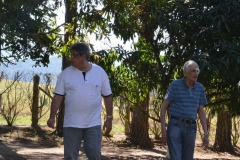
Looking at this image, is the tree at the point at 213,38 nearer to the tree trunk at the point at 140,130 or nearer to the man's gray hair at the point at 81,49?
the man's gray hair at the point at 81,49

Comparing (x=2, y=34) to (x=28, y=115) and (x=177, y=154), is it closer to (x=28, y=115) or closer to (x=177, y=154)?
(x=177, y=154)

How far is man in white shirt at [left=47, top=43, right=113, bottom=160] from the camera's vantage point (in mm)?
5996

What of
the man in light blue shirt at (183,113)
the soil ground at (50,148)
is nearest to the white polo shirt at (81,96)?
the man in light blue shirt at (183,113)

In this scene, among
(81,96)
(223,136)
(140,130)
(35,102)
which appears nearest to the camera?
(81,96)

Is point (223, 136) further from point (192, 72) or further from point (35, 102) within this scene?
point (192, 72)

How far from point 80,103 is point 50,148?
7.27 m

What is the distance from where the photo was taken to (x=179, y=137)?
662 centimetres

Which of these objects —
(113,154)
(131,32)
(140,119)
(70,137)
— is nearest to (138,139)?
(140,119)

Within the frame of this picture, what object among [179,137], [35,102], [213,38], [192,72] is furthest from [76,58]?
[35,102]

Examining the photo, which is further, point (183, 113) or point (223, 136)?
point (223, 136)

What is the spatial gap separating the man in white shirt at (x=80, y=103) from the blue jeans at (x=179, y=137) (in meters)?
0.96

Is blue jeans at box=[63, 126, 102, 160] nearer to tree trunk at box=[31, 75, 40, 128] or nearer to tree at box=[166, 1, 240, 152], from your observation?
tree at box=[166, 1, 240, 152]

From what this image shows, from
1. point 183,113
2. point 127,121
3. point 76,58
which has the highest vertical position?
point 76,58

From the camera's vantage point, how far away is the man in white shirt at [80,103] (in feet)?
19.7
